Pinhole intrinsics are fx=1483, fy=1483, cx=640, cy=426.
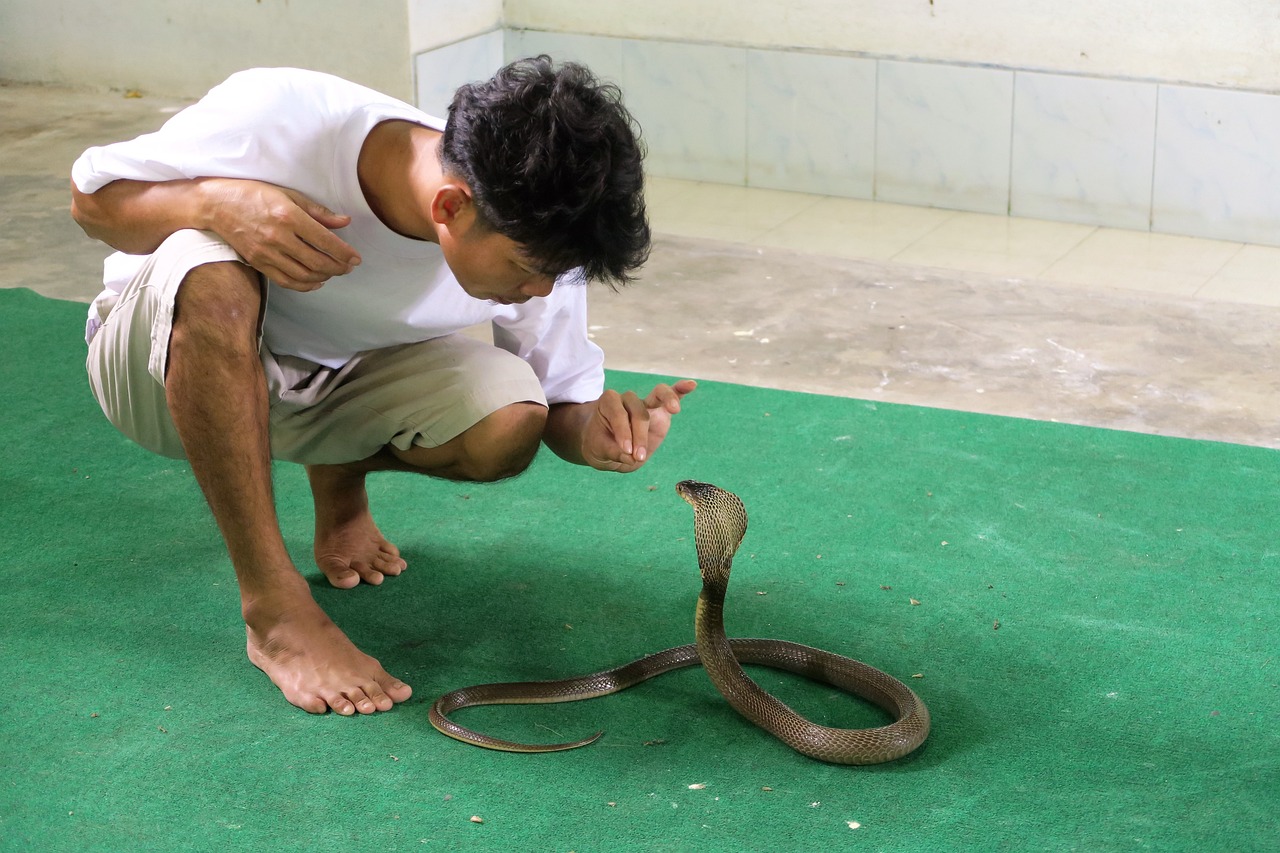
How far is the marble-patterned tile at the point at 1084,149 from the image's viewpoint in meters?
4.75

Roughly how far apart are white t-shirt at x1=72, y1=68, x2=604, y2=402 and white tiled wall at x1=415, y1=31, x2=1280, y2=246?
2.96 m

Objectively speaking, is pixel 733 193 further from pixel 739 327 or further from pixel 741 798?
pixel 741 798

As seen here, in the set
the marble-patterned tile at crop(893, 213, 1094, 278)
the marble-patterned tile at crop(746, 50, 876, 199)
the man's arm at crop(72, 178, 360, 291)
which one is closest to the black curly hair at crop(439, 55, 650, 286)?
the man's arm at crop(72, 178, 360, 291)

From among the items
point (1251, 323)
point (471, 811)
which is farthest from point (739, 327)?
point (471, 811)

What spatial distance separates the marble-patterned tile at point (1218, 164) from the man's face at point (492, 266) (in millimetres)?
3348

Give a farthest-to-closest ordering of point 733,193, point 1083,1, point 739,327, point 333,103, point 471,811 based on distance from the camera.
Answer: point 733,193 → point 1083,1 → point 739,327 → point 333,103 → point 471,811

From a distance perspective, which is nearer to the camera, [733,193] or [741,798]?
[741,798]

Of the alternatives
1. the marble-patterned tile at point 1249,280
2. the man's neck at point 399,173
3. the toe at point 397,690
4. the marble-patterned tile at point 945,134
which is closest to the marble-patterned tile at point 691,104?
the marble-patterned tile at point 945,134

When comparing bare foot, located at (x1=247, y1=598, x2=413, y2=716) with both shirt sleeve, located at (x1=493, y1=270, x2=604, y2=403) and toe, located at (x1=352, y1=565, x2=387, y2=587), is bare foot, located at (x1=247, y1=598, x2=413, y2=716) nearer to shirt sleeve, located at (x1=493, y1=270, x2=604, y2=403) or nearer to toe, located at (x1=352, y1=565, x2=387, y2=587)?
toe, located at (x1=352, y1=565, x2=387, y2=587)

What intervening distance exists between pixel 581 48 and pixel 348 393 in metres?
3.53

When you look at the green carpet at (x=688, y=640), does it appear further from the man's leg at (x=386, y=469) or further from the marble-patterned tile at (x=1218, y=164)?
the marble-patterned tile at (x=1218, y=164)

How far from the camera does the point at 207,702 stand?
2145 mm

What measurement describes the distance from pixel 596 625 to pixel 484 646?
0.19m

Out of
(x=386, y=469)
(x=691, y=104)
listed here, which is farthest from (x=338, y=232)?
(x=691, y=104)
